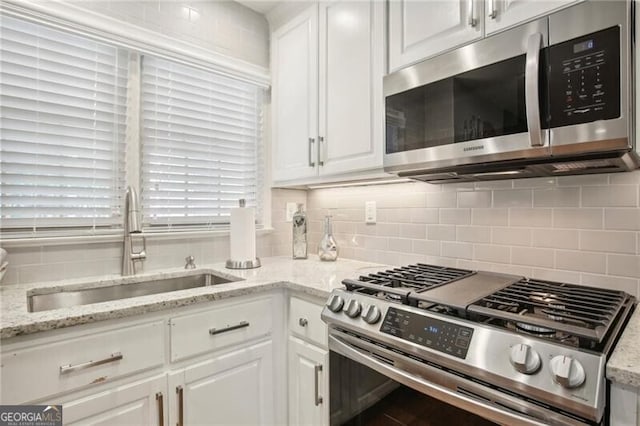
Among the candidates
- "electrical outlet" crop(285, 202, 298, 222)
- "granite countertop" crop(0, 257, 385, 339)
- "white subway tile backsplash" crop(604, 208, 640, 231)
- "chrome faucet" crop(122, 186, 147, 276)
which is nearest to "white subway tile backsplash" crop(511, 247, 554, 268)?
"white subway tile backsplash" crop(604, 208, 640, 231)

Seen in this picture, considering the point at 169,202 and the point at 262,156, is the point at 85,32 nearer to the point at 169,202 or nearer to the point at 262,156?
the point at 169,202

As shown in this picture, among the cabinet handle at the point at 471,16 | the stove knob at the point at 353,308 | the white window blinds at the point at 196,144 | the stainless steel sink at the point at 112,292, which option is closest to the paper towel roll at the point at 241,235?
the stainless steel sink at the point at 112,292

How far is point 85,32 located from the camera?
5.25ft

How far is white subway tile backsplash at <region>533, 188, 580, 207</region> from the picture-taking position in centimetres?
131

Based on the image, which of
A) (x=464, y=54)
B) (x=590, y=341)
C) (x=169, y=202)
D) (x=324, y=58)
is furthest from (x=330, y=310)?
(x=324, y=58)

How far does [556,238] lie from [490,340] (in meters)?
0.74

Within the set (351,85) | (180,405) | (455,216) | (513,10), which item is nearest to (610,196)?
(455,216)

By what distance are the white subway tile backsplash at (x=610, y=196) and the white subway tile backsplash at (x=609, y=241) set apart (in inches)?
4.0

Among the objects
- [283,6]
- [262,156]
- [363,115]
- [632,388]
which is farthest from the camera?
[262,156]

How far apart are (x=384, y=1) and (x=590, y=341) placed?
1.50 m

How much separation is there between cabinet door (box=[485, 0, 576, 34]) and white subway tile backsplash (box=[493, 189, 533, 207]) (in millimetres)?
645

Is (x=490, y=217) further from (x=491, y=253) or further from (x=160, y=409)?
(x=160, y=409)

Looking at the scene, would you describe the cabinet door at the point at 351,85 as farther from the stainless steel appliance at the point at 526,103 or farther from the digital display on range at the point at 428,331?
the digital display on range at the point at 428,331

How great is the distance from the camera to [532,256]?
4.66ft
